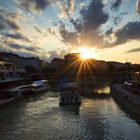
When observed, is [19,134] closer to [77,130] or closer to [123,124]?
[77,130]

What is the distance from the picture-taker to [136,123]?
43375mm

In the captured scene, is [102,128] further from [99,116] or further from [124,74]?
[124,74]

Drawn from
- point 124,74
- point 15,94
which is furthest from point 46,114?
point 124,74

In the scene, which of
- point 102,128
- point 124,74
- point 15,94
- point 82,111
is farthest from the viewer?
point 124,74

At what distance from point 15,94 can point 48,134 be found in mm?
41668

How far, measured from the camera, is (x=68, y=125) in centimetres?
4203

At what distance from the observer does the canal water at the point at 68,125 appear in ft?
117

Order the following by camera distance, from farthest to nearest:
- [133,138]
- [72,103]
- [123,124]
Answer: [72,103] → [123,124] → [133,138]

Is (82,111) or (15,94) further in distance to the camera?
(15,94)

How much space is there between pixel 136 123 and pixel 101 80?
141666 mm

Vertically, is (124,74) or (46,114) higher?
(124,74)

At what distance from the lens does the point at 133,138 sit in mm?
34562

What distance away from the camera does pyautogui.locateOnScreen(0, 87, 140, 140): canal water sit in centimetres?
3575

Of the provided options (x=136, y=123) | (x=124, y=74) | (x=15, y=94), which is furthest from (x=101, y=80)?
(x=136, y=123)
